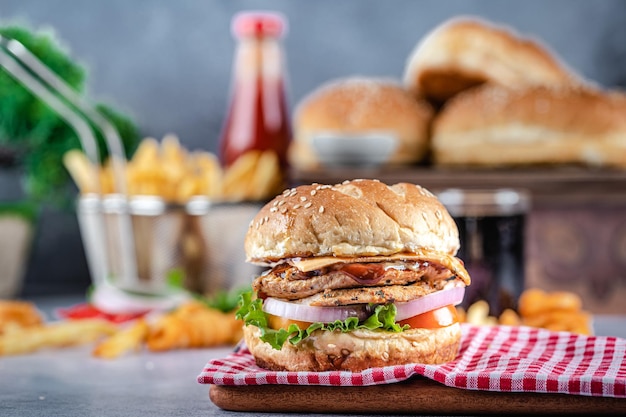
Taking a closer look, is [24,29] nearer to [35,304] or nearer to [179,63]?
[179,63]

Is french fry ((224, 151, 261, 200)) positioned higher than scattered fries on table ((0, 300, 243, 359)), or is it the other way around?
french fry ((224, 151, 261, 200))

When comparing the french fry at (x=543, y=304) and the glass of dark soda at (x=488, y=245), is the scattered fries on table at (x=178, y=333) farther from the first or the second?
the french fry at (x=543, y=304)

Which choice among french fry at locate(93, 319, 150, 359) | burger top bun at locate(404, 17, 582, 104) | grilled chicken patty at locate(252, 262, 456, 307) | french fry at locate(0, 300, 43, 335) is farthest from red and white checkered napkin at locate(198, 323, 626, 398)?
burger top bun at locate(404, 17, 582, 104)

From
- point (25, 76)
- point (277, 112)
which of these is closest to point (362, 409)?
point (25, 76)

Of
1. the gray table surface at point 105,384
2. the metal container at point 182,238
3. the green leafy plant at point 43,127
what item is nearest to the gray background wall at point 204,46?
the green leafy plant at point 43,127

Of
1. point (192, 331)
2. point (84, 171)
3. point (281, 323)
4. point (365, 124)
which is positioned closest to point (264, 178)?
point (365, 124)

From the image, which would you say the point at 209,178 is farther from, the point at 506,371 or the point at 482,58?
the point at 506,371

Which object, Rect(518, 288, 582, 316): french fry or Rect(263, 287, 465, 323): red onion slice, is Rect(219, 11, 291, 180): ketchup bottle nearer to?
Rect(518, 288, 582, 316): french fry
